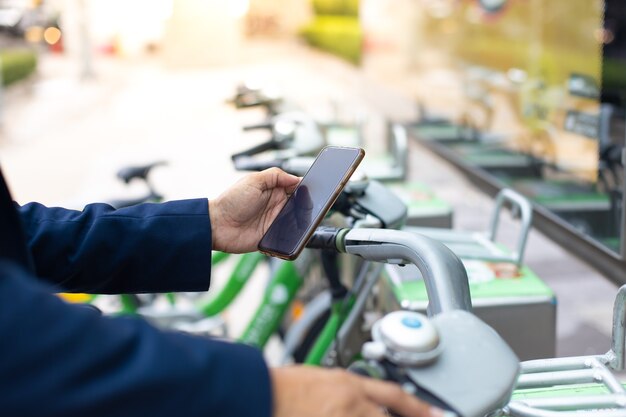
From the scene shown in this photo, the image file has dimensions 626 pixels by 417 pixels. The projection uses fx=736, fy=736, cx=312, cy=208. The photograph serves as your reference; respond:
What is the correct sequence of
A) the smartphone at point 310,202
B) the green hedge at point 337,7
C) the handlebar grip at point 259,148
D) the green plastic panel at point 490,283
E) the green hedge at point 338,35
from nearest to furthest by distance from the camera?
1. the smartphone at point 310,202
2. the green plastic panel at point 490,283
3. the handlebar grip at point 259,148
4. the green hedge at point 338,35
5. the green hedge at point 337,7

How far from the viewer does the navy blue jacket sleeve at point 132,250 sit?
1445 mm

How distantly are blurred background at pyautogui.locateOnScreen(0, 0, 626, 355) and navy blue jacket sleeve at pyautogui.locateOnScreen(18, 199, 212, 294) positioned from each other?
177 cm

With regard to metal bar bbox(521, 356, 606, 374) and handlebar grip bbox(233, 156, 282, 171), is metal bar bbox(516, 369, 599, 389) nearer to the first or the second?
metal bar bbox(521, 356, 606, 374)

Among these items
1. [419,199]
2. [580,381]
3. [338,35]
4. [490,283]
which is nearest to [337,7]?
[338,35]

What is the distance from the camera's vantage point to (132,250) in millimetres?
1451

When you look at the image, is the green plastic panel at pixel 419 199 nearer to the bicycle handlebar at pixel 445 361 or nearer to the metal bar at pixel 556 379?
the metal bar at pixel 556 379

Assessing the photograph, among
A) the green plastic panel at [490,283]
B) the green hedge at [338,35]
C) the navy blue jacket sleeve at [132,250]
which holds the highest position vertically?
the navy blue jacket sleeve at [132,250]

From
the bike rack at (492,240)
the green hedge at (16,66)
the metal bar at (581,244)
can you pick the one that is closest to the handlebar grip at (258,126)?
the bike rack at (492,240)

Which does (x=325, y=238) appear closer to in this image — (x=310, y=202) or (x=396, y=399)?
(x=310, y=202)

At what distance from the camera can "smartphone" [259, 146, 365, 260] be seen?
1.32 metres

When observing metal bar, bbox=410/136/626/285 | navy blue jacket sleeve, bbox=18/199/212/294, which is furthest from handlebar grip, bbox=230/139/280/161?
metal bar, bbox=410/136/626/285

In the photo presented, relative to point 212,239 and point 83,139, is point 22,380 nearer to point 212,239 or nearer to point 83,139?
point 212,239

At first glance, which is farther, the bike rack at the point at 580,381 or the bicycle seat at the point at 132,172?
the bicycle seat at the point at 132,172

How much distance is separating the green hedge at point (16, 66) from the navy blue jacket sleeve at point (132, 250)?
45.4ft
